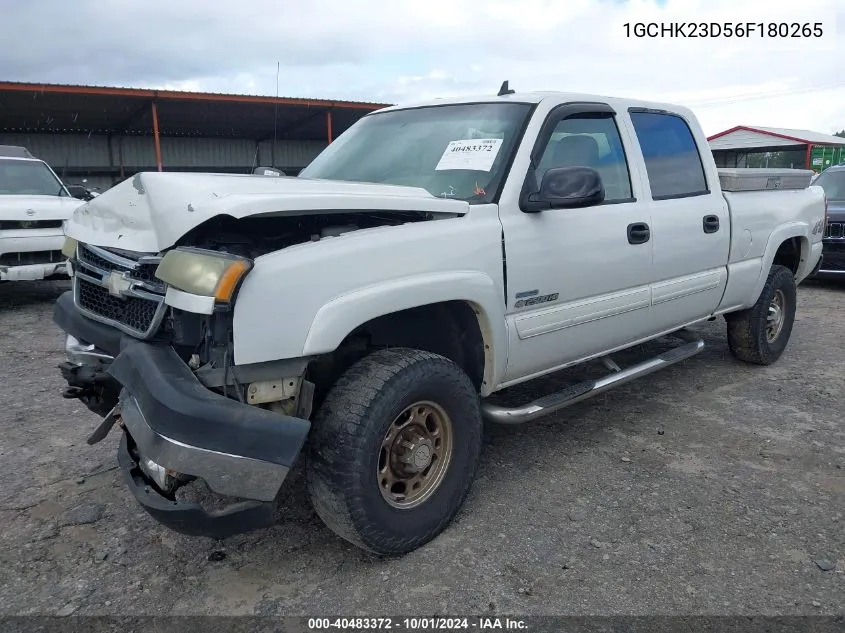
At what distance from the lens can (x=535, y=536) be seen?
2939 mm

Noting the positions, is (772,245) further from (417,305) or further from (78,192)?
(78,192)

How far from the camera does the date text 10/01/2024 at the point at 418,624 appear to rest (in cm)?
236

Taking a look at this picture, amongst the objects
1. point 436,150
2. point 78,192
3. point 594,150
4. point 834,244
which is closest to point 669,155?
point 594,150

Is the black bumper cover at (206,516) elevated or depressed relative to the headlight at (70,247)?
depressed

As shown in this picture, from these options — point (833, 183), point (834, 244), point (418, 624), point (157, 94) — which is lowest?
point (418, 624)

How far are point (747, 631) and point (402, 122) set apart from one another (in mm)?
2919

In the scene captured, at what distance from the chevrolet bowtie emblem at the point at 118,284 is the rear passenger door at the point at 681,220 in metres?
2.73

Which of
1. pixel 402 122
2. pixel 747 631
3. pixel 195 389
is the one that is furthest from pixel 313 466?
pixel 402 122

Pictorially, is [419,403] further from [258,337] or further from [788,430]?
[788,430]

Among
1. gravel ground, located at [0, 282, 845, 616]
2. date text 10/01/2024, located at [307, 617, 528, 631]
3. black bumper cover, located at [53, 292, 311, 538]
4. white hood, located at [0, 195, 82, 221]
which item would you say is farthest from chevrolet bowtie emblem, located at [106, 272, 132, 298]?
white hood, located at [0, 195, 82, 221]

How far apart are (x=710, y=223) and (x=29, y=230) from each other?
6.98 metres

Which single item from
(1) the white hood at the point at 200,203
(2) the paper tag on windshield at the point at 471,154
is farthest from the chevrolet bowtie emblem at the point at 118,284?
(2) the paper tag on windshield at the point at 471,154

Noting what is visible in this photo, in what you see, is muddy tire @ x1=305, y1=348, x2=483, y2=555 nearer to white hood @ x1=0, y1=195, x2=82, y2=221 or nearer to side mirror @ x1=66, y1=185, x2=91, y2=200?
white hood @ x1=0, y1=195, x2=82, y2=221

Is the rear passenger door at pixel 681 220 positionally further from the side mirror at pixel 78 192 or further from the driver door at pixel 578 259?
the side mirror at pixel 78 192
